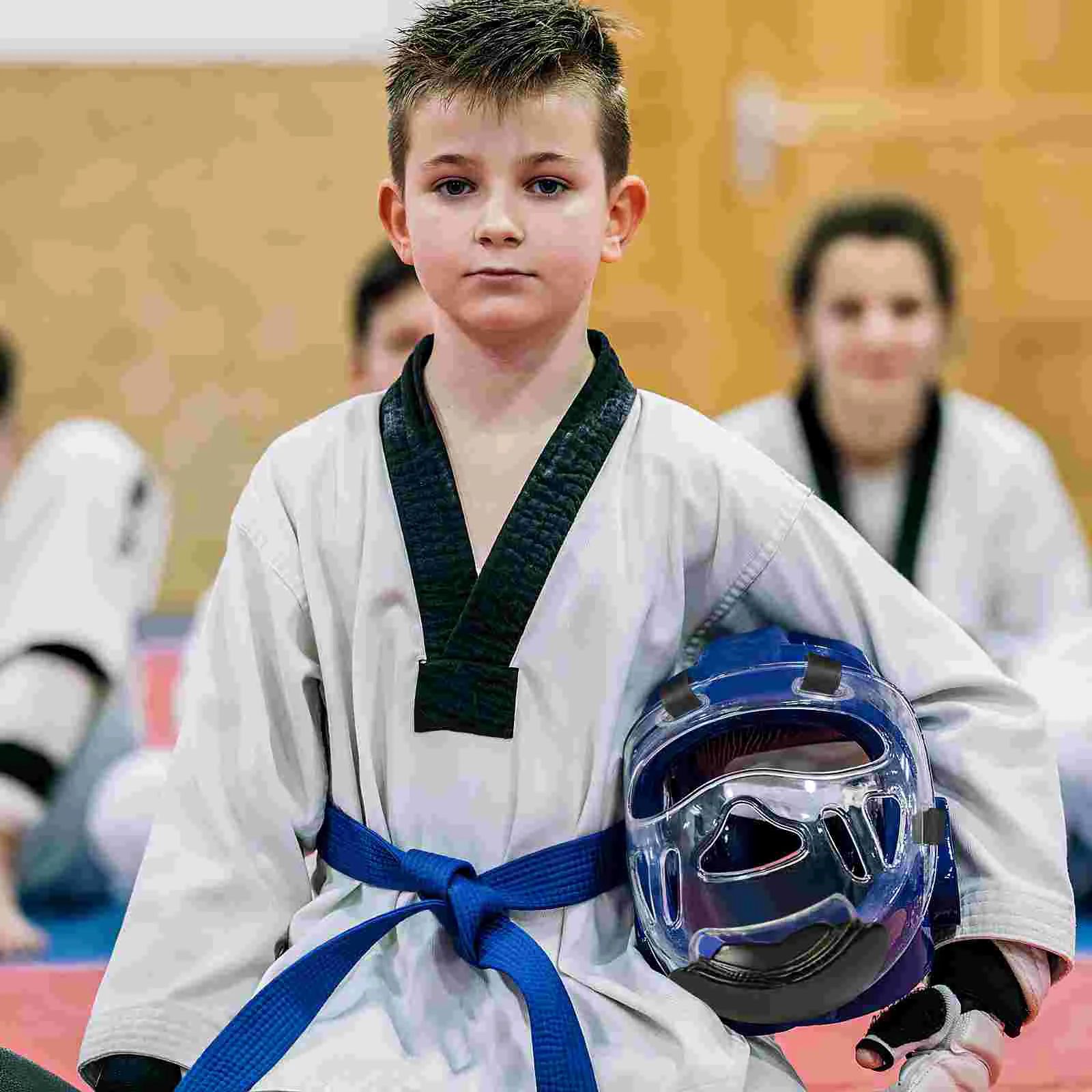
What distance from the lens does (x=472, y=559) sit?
147cm

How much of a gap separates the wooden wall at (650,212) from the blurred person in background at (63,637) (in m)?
2.82

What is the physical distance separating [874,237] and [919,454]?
47cm

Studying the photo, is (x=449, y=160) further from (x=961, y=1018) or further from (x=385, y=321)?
(x=385, y=321)

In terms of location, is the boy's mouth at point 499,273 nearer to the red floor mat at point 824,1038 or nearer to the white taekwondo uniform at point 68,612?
the red floor mat at point 824,1038

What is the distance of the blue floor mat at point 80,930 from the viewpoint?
265 centimetres

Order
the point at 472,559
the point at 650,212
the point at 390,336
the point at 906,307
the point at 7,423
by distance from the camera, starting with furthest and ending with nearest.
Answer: the point at 650,212 → the point at 906,307 → the point at 7,423 → the point at 390,336 → the point at 472,559

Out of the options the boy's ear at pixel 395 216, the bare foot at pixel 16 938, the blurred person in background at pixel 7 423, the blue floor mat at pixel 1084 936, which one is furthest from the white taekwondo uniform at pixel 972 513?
the boy's ear at pixel 395 216

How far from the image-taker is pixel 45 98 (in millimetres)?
5926

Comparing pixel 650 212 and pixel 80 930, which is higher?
pixel 650 212

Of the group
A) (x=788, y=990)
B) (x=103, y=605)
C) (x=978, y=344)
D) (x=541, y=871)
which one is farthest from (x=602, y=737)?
(x=978, y=344)

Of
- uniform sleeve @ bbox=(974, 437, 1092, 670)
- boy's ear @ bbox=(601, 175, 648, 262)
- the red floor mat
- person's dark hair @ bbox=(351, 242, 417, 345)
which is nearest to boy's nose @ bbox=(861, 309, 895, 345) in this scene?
uniform sleeve @ bbox=(974, 437, 1092, 670)

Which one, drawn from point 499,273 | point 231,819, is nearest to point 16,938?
point 231,819

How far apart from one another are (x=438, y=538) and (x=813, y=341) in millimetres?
2167

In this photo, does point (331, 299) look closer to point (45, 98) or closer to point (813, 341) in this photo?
point (45, 98)
